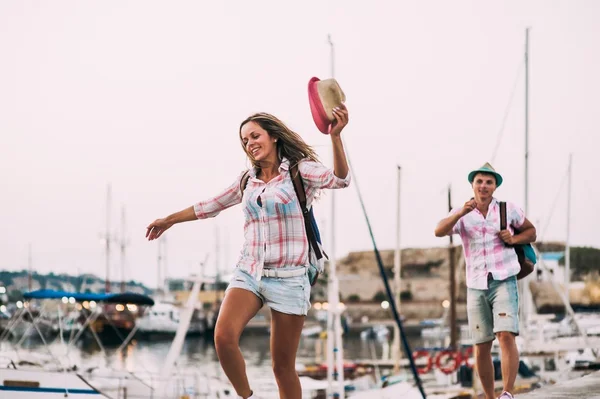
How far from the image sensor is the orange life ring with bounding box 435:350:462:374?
27.2 meters

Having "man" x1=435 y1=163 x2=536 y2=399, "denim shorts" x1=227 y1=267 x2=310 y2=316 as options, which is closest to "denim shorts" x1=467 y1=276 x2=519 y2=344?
"man" x1=435 y1=163 x2=536 y2=399

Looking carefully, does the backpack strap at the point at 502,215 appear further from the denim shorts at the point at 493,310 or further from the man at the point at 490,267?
the denim shorts at the point at 493,310

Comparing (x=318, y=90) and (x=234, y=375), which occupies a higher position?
(x=318, y=90)

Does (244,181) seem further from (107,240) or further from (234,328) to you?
(107,240)

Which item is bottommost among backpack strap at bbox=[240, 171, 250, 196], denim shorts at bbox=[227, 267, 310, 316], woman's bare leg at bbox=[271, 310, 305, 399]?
woman's bare leg at bbox=[271, 310, 305, 399]

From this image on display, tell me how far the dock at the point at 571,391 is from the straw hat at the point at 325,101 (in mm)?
3734

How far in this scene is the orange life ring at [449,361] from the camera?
27.2 meters

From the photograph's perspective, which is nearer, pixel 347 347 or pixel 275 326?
pixel 275 326

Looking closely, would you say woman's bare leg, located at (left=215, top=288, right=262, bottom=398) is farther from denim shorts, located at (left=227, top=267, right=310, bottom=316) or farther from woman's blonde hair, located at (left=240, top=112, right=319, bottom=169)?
woman's blonde hair, located at (left=240, top=112, right=319, bottom=169)

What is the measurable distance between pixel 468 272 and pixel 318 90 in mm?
2607

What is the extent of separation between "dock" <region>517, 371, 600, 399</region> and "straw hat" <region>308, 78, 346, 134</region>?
147 inches

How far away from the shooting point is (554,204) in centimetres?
3809

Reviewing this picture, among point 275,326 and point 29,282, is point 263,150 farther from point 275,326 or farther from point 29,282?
point 29,282

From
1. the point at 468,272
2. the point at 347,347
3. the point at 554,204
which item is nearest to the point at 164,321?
the point at 347,347
